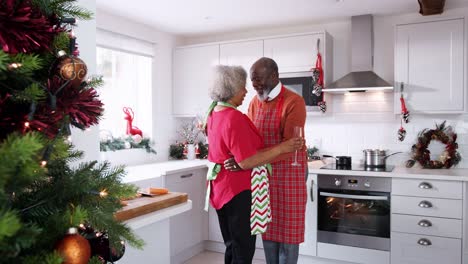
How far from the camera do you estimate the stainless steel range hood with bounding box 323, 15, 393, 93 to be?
3508 mm

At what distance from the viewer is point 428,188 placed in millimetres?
3018

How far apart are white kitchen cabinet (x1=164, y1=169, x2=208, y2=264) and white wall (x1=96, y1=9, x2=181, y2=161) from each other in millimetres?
756

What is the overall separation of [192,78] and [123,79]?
30.7 inches

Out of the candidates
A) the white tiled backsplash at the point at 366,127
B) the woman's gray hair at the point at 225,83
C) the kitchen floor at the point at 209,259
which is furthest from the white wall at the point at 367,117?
the woman's gray hair at the point at 225,83

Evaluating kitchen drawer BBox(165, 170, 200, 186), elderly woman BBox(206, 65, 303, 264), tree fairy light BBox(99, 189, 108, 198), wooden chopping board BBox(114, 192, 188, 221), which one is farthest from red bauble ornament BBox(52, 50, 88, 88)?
kitchen drawer BBox(165, 170, 200, 186)

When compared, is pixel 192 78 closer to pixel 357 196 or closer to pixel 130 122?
pixel 130 122

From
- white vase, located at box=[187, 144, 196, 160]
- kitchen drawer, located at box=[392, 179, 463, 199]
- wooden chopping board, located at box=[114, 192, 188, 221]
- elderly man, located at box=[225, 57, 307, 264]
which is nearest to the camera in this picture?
wooden chopping board, located at box=[114, 192, 188, 221]

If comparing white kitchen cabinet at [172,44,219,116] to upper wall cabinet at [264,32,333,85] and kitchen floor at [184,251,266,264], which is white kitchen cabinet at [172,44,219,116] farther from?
kitchen floor at [184,251,266,264]

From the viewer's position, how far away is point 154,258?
1.87 meters

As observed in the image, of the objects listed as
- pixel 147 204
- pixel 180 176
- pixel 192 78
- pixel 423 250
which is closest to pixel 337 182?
pixel 423 250

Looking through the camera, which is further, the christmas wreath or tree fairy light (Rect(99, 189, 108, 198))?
the christmas wreath

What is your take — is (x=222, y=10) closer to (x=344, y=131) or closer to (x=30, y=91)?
(x=344, y=131)

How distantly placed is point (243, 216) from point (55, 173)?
1.38 m

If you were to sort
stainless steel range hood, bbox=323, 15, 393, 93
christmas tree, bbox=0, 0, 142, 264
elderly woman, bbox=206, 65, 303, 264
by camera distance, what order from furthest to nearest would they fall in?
stainless steel range hood, bbox=323, 15, 393, 93, elderly woman, bbox=206, 65, 303, 264, christmas tree, bbox=0, 0, 142, 264
